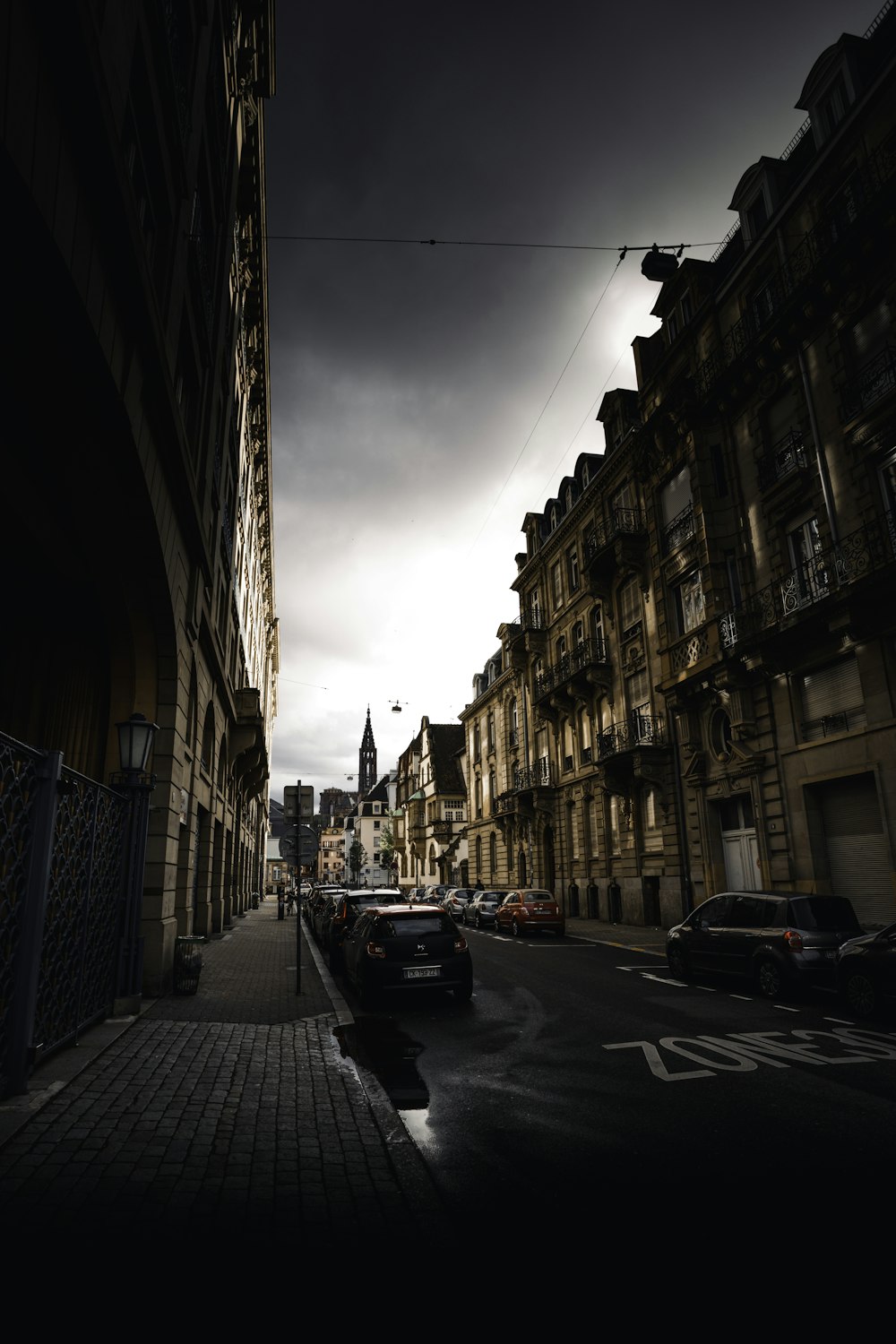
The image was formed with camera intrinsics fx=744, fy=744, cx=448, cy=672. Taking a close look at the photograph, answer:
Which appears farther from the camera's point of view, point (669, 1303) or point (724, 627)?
point (724, 627)

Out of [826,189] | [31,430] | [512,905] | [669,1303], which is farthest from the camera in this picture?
[512,905]

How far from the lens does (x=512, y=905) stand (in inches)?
1019

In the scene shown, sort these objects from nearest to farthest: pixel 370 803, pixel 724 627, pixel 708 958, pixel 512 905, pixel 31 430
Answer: pixel 31 430
pixel 708 958
pixel 724 627
pixel 512 905
pixel 370 803

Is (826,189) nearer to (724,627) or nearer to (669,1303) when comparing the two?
(724,627)

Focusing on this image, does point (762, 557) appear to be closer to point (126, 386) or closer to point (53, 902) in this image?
point (126, 386)

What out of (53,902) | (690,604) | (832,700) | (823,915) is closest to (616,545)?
(690,604)

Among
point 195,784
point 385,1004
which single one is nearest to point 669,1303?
point 385,1004

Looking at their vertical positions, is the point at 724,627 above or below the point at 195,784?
above

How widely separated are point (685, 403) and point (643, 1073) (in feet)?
71.4

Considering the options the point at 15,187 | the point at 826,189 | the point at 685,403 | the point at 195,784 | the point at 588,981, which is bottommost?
the point at 588,981

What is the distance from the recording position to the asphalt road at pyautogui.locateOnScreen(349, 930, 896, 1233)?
4449 millimetres

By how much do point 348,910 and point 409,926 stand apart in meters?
6.45

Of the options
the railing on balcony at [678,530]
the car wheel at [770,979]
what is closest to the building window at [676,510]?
the railing on balcony at [678,530]

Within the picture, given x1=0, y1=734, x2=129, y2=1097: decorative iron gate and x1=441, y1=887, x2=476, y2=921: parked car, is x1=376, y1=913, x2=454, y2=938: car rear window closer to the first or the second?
x1=0, y1=734, x2=129, y2=1097: decorative iron gate
